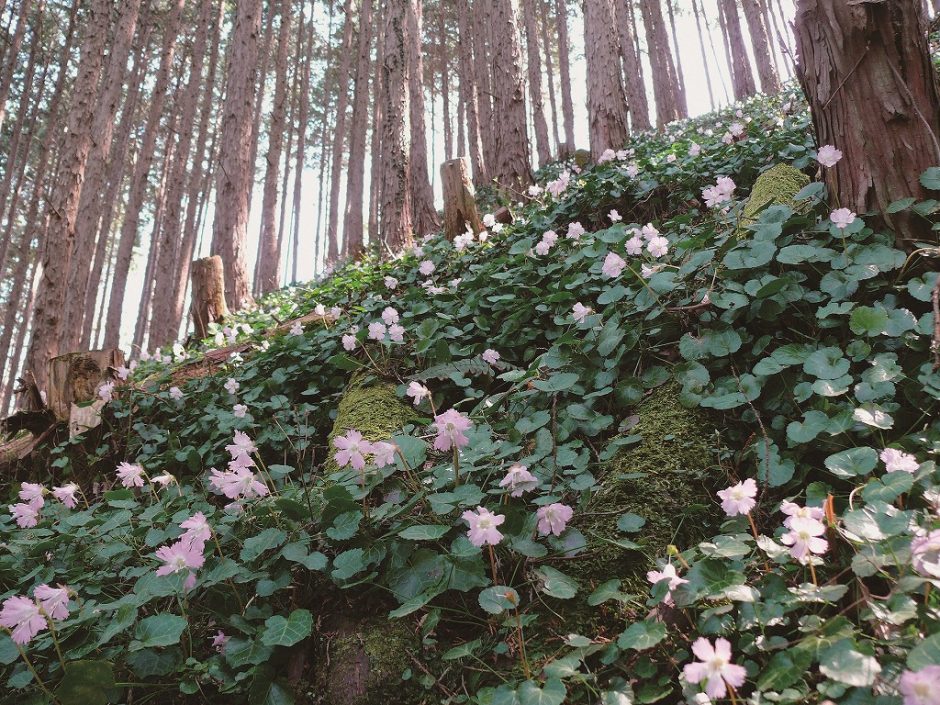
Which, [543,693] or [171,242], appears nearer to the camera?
[543,693]

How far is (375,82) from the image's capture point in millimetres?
19547

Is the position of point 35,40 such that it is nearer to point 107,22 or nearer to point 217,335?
point 107,22

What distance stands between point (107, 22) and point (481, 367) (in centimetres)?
856

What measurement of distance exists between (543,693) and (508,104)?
28.4 ft

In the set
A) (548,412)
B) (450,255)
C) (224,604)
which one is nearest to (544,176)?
(450,255)

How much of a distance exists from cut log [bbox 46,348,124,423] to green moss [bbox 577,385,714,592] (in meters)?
4.72

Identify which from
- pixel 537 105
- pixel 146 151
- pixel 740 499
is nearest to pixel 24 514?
pixel 740 499

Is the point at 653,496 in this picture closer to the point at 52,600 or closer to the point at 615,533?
the point at 615,533

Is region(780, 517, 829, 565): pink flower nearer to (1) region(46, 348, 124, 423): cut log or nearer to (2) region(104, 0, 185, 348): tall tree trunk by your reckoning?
(1) region(46, 348, 124, 423): cut log

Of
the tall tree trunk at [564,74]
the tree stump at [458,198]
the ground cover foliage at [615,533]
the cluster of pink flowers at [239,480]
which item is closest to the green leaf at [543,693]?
the ground cover foliage at [615,533]

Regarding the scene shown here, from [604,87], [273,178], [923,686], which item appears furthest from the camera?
[273,178]

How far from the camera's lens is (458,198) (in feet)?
19.6

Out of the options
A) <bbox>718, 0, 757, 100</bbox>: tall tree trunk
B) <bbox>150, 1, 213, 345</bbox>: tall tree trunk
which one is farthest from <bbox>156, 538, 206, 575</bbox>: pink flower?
<bbox>718, 0, 757, 100</bbox>: tall tree trunk

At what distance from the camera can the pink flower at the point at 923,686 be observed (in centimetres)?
75
